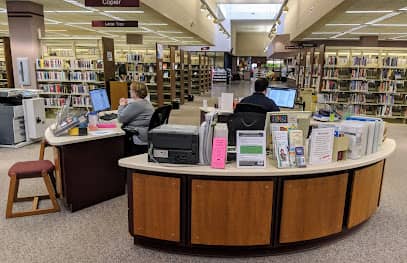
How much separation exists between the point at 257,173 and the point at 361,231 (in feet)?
5.00

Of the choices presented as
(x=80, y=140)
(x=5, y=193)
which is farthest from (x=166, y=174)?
(x=5, y=193)

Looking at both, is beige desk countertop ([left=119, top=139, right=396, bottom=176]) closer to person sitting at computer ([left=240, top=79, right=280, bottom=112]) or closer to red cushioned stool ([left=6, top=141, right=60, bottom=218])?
red cushioned stool ([left=6, top=141, right=60, bottom=218])

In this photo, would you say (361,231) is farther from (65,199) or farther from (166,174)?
(65,199)

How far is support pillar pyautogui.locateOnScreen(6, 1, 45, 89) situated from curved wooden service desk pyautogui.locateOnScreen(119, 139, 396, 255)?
709 centimetres

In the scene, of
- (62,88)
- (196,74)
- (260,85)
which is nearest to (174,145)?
(260,85)

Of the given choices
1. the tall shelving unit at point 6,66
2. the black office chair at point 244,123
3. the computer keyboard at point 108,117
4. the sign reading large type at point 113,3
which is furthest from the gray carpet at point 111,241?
the tall shelving unit at point 6,66

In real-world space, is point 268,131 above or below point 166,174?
above

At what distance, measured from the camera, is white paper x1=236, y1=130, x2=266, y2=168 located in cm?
278

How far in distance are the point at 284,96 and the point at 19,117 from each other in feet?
16.3

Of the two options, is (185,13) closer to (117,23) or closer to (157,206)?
(117,23)

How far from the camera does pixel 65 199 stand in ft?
12.5

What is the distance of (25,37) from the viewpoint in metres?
8.55

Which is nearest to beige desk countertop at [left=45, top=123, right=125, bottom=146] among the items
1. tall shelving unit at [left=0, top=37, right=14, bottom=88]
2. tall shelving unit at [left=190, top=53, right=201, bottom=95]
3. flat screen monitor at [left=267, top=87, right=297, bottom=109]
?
flat screen monitor at [left=267, top=87, right=297, bottom=109]

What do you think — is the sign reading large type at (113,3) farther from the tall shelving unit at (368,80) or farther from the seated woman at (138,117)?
the tall shelving unit at (368,80)
